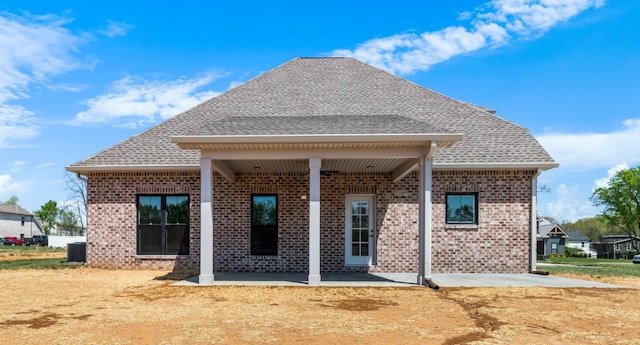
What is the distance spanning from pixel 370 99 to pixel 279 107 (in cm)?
294

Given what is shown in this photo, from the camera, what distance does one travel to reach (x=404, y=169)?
11016 millimetres

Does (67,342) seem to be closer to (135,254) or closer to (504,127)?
(135,254)

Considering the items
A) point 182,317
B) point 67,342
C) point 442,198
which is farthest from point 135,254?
point 442,198

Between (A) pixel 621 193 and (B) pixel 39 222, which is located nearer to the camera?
(A) pixel 621 193

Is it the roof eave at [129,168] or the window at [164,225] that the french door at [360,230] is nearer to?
the roof eave at [129,168]

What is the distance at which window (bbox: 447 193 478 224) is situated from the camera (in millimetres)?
12359

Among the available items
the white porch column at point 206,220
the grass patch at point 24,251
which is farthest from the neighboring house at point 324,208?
the grass patch at point 24,251

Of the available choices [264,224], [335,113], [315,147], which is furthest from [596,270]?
[315,147]

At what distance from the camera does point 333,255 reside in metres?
12.4

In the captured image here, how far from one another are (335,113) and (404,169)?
10.6 feet

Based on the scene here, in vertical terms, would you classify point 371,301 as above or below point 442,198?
below

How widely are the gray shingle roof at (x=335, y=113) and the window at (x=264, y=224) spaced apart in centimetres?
220

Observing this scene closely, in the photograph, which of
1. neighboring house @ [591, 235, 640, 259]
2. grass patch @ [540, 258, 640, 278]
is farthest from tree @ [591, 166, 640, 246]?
grass patch @ [540, 258, 640, 278]

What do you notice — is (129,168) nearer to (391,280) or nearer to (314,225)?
(314,225)
